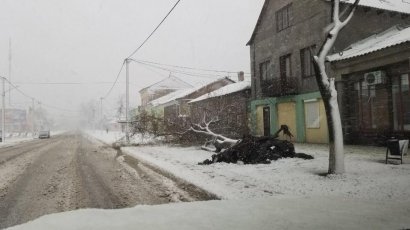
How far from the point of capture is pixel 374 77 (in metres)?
17.9

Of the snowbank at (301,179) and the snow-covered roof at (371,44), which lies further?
the snow-covered roof at (371,44)

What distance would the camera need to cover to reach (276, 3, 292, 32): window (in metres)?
24.7

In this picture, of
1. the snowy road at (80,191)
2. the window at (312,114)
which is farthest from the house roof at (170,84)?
the snowy road at (80,191)

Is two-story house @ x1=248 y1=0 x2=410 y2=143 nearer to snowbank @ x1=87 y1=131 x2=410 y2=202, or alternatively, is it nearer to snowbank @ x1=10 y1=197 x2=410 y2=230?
snowbank @ x1=87 y1=131 x2=410 y2=202

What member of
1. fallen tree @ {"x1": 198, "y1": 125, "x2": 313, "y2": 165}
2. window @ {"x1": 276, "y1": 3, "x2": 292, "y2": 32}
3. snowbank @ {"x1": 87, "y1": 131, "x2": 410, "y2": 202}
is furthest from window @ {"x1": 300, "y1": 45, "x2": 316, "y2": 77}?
snowbank @ {"x1": 87, "y1": 131, "x2": 410, "y2": 202}

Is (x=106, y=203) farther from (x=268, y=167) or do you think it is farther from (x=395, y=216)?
(x=268, y=167)

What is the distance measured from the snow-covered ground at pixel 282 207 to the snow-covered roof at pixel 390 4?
14.0 m

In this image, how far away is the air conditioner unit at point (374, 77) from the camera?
1747 centimetres

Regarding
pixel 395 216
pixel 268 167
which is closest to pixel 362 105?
pixel 268 167

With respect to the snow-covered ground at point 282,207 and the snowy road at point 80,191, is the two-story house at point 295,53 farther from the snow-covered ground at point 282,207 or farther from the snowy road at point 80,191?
the snowy road at point 80,191

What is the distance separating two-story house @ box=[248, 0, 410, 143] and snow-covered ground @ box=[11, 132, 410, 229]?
12363mm

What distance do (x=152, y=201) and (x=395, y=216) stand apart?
4190 millimetres

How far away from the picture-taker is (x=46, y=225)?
17.6 feet

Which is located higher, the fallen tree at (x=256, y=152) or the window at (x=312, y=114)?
the window at (x=312, y=114)
